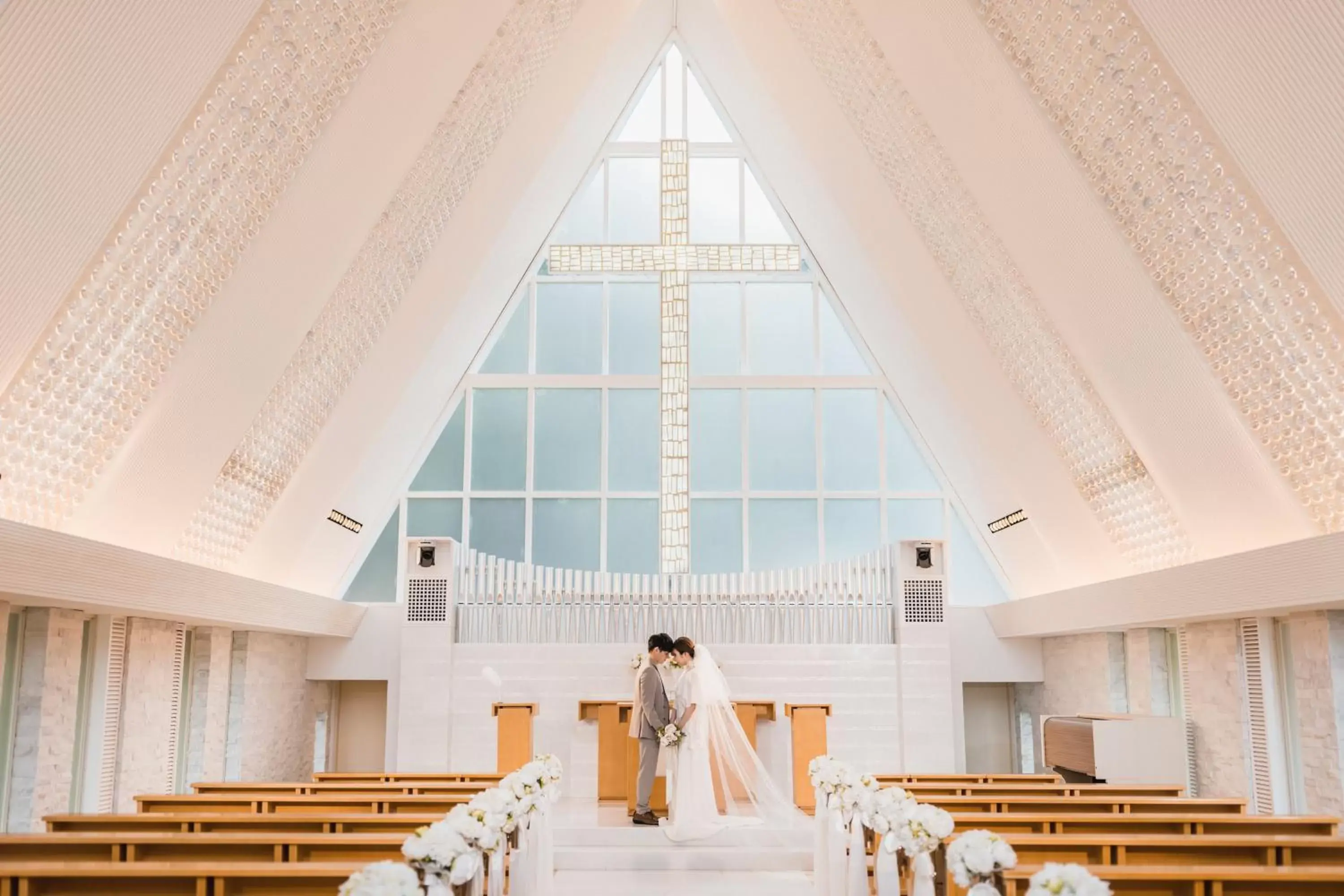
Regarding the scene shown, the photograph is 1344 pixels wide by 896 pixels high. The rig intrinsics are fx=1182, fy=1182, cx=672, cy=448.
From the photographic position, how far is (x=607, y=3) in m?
11.7

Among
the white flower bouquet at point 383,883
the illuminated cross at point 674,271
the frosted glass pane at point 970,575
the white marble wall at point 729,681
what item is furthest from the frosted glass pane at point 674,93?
the white flower bouquet at point 383,883

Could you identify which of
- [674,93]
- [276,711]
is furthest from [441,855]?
[674,93]

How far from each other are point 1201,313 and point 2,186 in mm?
6921

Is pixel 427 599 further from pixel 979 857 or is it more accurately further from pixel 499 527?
pixel 979 857

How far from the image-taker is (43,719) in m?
8.09

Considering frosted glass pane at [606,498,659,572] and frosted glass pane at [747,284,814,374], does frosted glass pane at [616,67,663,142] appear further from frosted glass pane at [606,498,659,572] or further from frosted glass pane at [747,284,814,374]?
frosted glass pane at [606,498,659,572]

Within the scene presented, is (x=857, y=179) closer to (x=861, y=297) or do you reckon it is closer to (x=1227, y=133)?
(x=861, y=297)

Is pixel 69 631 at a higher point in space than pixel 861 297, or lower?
lower

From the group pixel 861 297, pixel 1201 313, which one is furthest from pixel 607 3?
pixel 1201 313

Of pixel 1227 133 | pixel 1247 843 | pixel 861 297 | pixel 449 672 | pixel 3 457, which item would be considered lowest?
pixel 1247 843

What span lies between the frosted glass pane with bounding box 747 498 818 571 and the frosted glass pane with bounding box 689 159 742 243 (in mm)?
3572

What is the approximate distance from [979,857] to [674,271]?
Result: 10356 millimetres

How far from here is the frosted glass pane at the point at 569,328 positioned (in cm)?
1534


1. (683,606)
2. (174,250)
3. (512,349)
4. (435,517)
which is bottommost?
(683,606)
